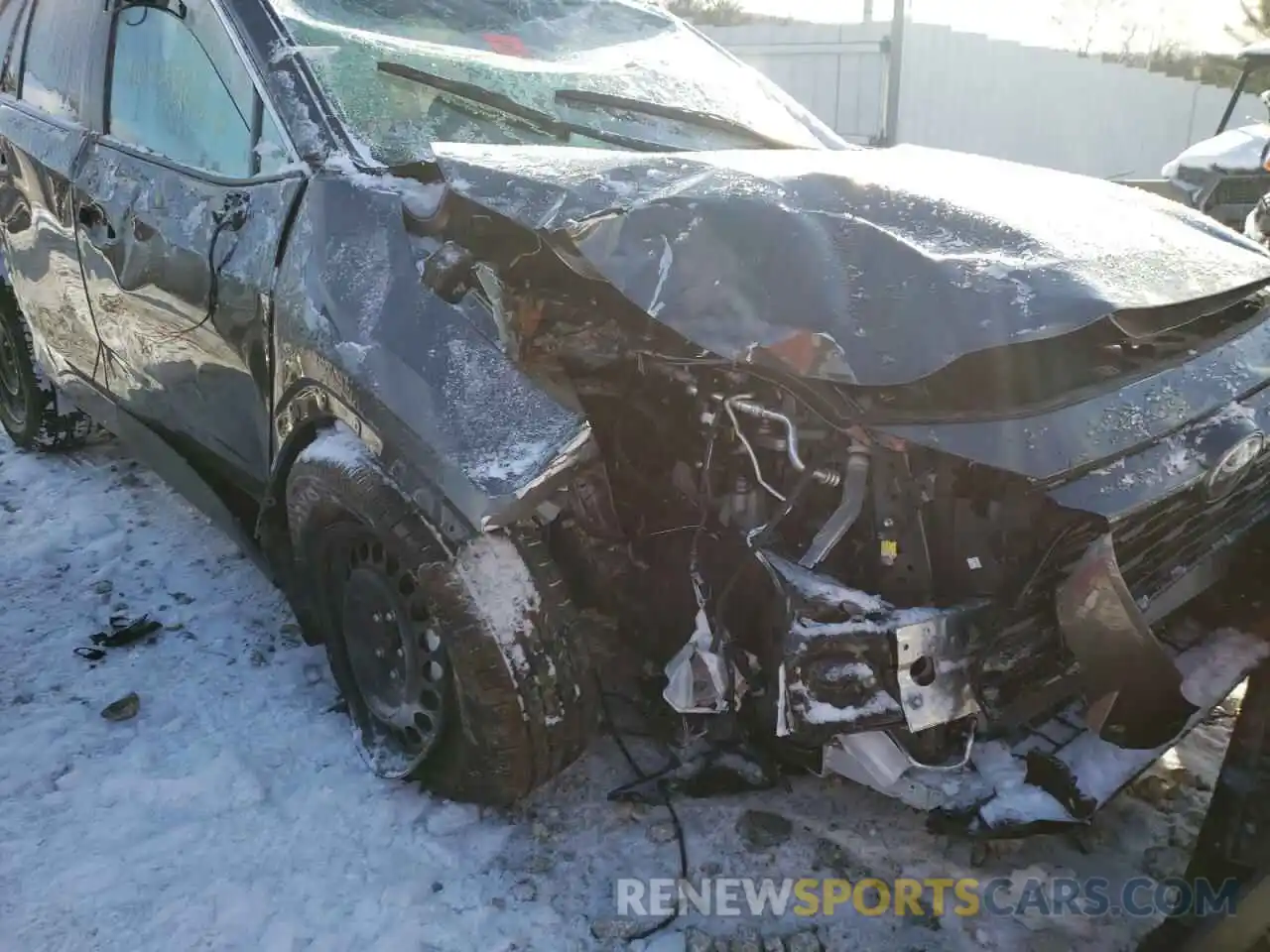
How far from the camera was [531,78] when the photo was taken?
9.80 ft

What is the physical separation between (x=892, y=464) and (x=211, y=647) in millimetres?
2206

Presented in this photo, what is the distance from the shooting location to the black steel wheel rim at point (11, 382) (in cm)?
442

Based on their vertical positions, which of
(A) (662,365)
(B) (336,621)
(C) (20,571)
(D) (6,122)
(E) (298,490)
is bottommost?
(C) (20,571)

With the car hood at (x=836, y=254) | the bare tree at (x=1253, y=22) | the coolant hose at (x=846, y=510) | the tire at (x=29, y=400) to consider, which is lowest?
the tire at (x=29, y=400)

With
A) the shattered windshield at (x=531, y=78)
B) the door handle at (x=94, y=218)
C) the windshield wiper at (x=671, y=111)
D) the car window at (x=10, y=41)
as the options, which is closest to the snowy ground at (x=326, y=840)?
the door handle at (x=94, y=218)

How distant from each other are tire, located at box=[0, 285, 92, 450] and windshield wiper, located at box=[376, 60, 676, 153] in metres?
2.55

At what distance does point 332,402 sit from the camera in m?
2.26

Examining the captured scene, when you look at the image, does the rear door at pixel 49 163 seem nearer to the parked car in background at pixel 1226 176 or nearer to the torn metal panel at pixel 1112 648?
the torn metal panel at pixel 1112 648

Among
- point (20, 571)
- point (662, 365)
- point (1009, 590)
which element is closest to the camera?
point (1009, 590)

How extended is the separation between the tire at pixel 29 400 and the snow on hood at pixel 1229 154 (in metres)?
8.48

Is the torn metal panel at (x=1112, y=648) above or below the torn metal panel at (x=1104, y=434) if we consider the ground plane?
below

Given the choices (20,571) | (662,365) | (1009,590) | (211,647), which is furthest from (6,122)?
(1009,590)

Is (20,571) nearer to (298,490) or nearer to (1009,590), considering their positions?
(298,490)

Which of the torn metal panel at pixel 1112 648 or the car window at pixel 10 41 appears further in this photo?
the car window at pixel 10 41
